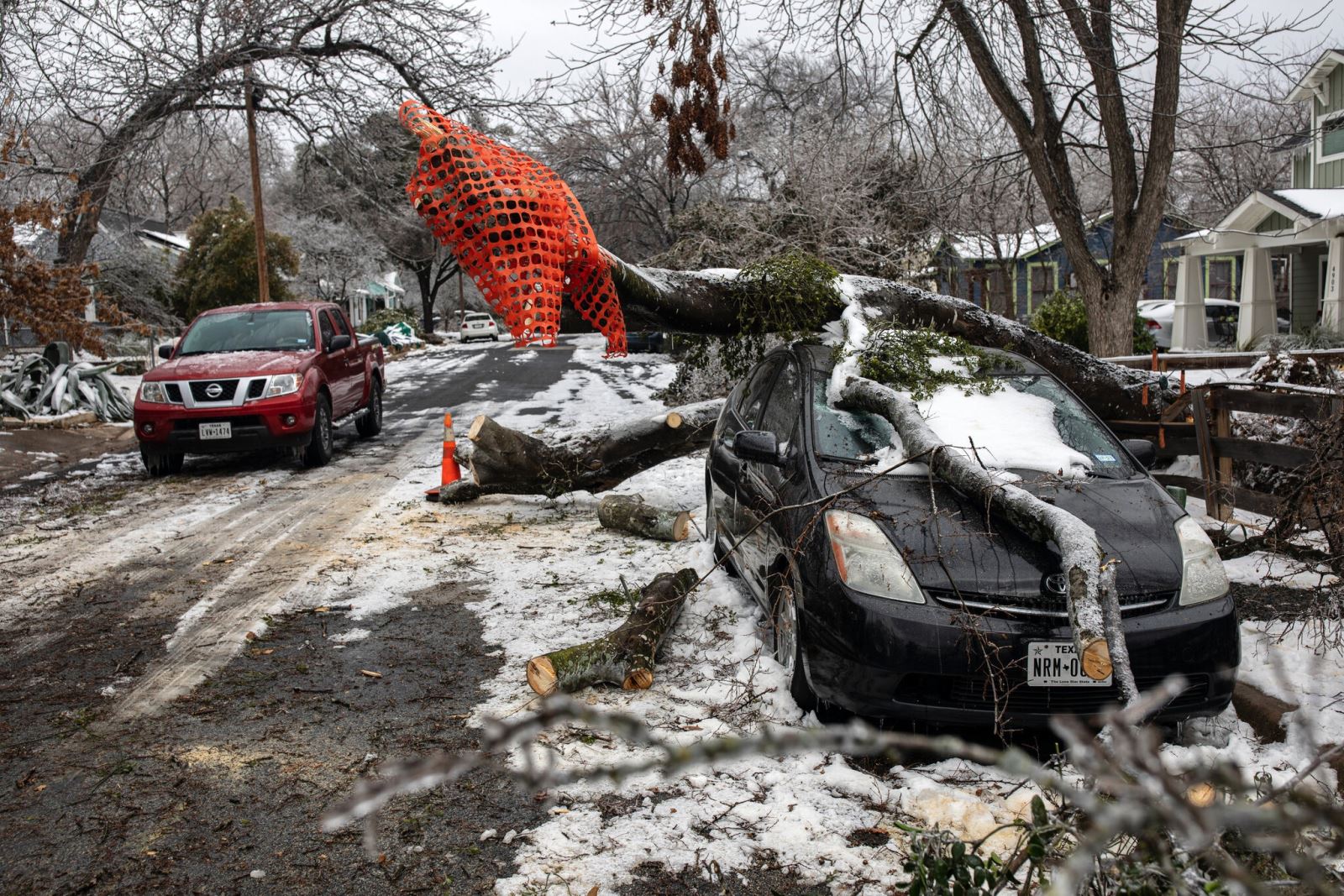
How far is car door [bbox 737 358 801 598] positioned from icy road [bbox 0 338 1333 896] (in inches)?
17.5

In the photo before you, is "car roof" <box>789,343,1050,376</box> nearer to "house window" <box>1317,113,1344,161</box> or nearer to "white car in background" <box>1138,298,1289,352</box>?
"white car in background" <box>1138,298,1289,352</box>

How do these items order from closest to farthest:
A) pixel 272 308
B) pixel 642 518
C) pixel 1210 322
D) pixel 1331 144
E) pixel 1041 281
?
pixel 642 518 < pixel 272 308 < pixel 1331 144 < pixel 1210 322 < pixel 1041 281

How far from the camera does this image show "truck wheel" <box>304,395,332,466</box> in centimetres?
1119

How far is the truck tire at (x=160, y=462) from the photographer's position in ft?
35.2

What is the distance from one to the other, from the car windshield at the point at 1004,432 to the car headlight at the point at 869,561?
61cm

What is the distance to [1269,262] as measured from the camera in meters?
21.5

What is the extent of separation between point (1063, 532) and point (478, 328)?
1757 inches

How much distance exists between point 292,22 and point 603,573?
1510 centimetres

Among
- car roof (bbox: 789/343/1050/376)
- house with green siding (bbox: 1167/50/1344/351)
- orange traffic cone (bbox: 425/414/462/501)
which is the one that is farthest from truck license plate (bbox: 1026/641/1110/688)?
house with green siding (bbox: 1167/50/1344/351)

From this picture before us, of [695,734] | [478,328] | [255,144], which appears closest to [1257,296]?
[255,144]

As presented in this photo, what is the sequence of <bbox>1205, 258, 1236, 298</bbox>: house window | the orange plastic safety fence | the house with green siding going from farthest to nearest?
<bbox>1205, 258, 1236, 298</bbox>: house window → the house with green siding → the orange plastic safety fence

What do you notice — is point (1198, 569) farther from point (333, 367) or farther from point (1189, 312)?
point (1189, 312)

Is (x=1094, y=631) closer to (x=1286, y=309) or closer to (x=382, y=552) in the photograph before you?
(x=382, y=552)

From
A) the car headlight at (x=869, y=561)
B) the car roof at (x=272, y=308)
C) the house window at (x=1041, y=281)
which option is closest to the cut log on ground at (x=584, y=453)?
the car headlight at (x=869, y=561)
